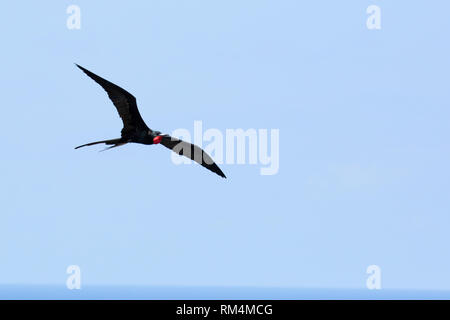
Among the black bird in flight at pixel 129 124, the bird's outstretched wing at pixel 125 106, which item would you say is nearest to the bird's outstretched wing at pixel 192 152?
the black bird in flight at pixel 129 124

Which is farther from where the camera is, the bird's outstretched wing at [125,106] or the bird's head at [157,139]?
the bird's head at [157,139]

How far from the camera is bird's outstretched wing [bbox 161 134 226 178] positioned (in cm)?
2067

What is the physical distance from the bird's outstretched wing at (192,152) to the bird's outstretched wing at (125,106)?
1166 millimetres

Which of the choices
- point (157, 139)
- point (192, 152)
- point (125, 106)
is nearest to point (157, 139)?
point (157, 139)

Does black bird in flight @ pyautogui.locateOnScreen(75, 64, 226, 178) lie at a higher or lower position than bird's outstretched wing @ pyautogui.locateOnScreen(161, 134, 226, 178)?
higher

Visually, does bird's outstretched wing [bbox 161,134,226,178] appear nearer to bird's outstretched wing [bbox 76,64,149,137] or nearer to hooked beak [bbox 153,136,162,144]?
hooked beak [bbox 153,136,162,144]

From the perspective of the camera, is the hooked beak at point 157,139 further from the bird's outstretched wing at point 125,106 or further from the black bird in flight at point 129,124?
the bird's outstretched wing at point 125,106

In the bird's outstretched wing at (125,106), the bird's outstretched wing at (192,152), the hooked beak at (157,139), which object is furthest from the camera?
the bird's outstretched wing at (192,152)

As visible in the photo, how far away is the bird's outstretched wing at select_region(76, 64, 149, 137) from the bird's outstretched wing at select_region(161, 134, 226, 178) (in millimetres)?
1166

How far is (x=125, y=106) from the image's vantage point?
1872cm

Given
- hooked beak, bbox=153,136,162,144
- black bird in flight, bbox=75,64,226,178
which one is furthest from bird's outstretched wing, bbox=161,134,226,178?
hooked beak, bbox=153,136,162,144

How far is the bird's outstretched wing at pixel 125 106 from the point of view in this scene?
709 inches
